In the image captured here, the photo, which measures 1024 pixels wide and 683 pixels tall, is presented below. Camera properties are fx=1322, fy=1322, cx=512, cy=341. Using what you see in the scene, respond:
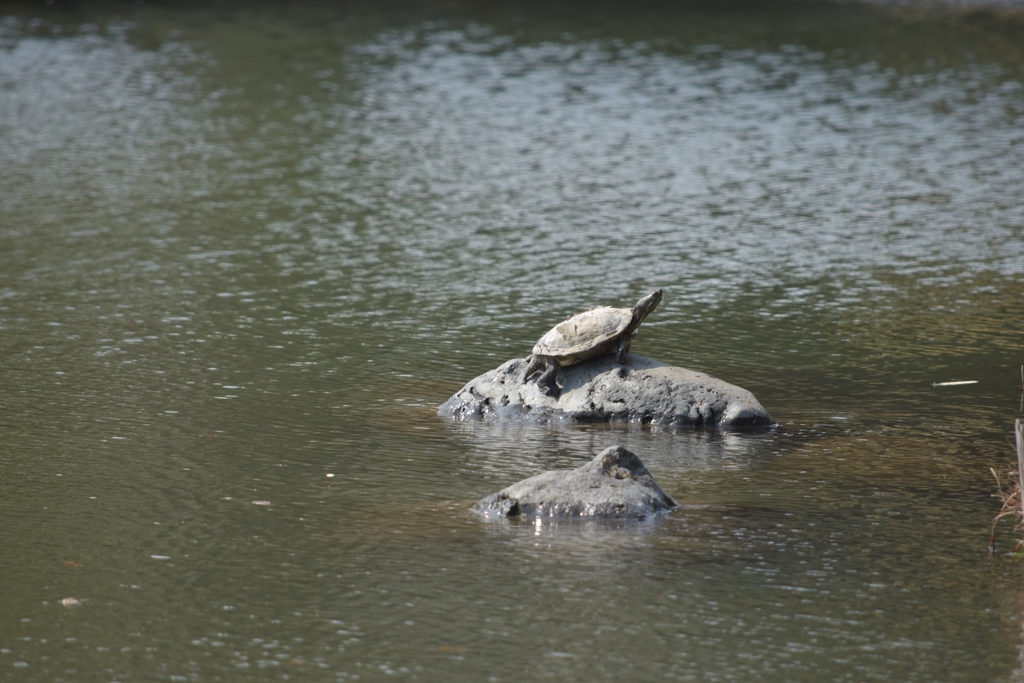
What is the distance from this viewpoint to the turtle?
30.3ft

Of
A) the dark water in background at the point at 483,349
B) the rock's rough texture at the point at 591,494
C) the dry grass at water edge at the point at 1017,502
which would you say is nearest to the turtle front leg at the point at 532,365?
the dark water in background at the point at 483,349

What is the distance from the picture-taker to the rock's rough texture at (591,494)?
718cm

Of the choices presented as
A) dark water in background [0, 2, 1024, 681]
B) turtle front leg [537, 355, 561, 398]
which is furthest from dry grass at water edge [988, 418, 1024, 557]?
turtle front leg [537, 355, 561, 398]

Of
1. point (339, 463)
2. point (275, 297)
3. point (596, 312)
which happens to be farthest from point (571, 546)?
point (275, 297)

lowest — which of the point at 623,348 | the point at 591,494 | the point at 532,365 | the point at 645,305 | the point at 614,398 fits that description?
the point at 591,494

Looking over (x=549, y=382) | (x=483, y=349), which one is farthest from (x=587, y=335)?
(x=483, y=349)

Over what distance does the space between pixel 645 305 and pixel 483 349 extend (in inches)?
91.9

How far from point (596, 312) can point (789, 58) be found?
1954 cm

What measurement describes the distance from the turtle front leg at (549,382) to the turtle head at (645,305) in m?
0.67

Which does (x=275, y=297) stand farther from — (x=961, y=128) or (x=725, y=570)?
(x=961, y=128)

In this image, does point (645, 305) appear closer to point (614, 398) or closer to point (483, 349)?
point (614, 398)

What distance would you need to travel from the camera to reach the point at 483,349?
11.4 metres

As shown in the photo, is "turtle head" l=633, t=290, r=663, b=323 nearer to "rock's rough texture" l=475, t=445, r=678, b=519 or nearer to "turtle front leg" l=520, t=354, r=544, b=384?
"turtle front leg" l=520, t=354, r=544, b=384

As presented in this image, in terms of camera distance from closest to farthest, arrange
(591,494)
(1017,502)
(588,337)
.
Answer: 1. (1017,502)
2. (591,494)
3. (588,337)
